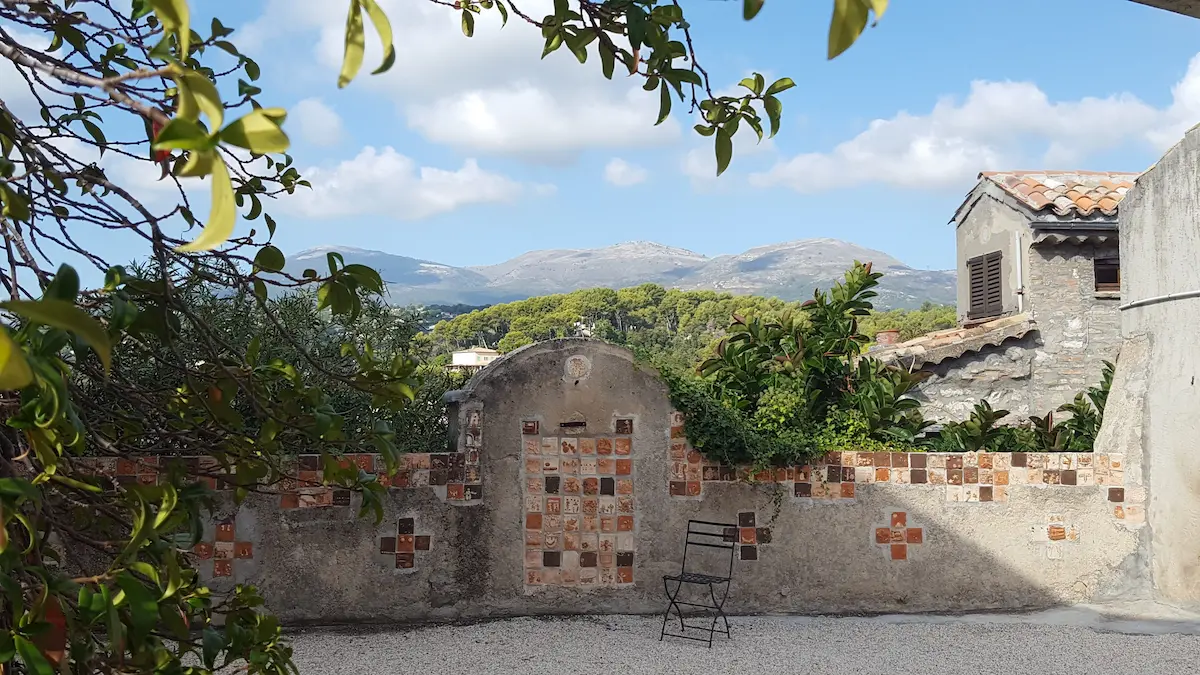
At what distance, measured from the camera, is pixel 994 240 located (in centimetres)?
1398

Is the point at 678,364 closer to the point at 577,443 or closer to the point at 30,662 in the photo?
the point at 577,443

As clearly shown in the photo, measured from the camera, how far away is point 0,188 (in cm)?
124

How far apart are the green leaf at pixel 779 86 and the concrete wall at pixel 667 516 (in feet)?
14.8

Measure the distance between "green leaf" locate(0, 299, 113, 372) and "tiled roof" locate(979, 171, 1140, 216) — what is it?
516 inches

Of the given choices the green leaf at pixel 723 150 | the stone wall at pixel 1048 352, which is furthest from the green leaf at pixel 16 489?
the stone wall at pixel 1048 352

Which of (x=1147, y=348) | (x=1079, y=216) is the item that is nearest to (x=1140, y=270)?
(x=1147, y=348)

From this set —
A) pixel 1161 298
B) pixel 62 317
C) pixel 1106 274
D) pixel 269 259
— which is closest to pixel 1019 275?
pixel 1106 274

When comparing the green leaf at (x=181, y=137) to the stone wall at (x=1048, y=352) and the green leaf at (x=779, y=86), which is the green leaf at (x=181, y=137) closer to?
the green leaf at (x=779, y=86)

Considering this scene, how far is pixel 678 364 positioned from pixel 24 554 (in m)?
6.14

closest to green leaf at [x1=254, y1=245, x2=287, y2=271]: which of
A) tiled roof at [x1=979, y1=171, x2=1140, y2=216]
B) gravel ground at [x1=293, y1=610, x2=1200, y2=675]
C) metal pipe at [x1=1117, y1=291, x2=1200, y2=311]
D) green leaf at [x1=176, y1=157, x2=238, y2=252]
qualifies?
green leaf at [x1=176, y1=157, x2=238, y2=252]

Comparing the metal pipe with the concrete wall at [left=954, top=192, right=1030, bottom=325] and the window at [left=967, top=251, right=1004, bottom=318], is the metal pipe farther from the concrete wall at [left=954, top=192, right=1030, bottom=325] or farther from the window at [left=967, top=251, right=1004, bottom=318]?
the window at [left=967, top=251, right=1004, bottom=318]

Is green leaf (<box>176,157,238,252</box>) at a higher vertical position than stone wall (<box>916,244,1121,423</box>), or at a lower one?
lower

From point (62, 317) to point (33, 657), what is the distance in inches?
25.9

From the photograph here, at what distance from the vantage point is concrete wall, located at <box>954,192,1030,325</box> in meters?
13.3
